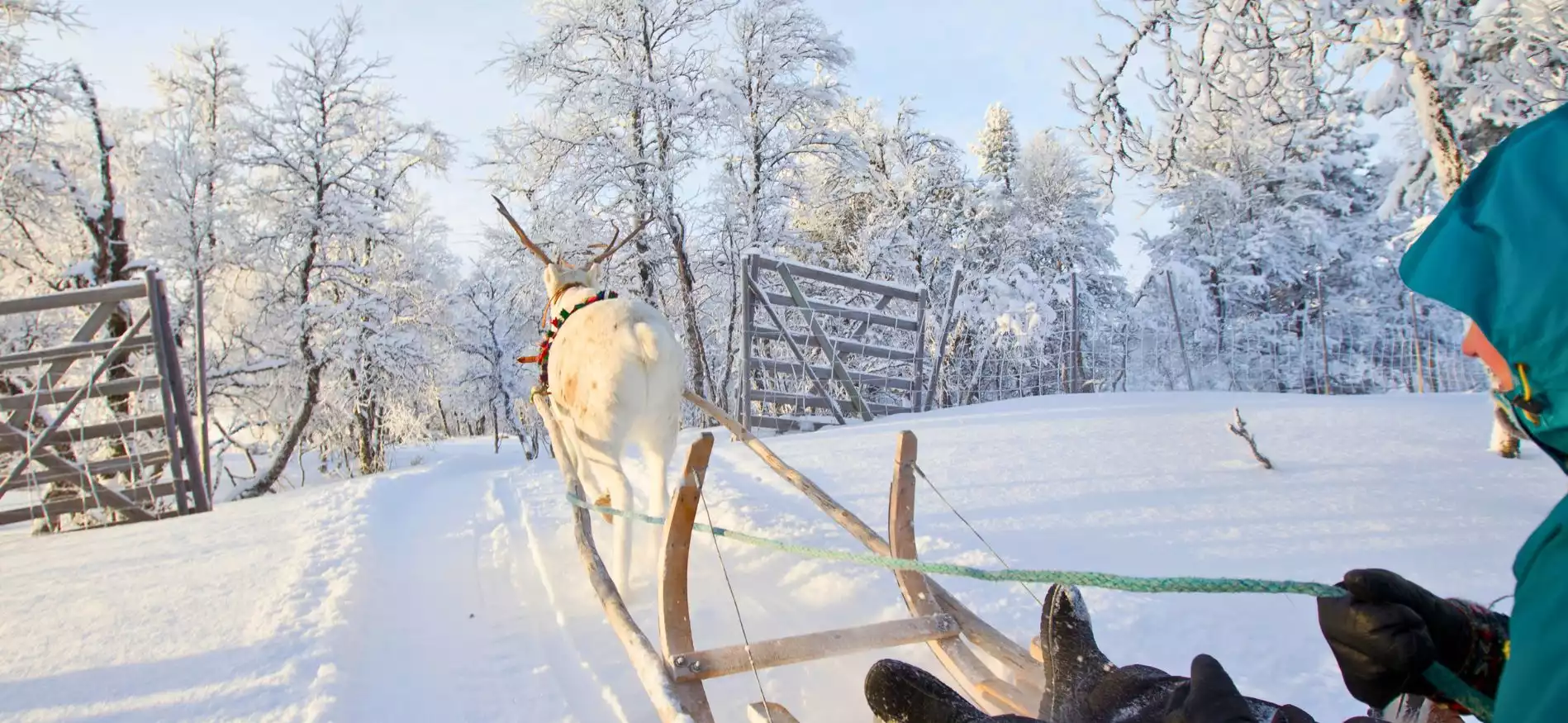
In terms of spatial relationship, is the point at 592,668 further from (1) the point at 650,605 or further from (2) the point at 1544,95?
(2) the point at 1544,95

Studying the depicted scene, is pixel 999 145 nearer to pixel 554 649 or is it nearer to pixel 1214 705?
pixel 554 649

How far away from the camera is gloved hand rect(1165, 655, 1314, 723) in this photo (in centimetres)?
124

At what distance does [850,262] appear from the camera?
75.0ft

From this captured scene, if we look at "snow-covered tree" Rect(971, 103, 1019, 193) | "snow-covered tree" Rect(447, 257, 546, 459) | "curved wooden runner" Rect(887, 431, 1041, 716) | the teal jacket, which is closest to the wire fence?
"curved wooden runner" Rect(887, 431, 1041, 716)

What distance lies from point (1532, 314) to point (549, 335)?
14.7ft

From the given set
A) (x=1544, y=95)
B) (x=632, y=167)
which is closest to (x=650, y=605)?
(x=1544, y=95)

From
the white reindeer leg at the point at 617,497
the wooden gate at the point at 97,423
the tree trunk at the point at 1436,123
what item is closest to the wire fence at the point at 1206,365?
the tree trunk at the point at 1436,123

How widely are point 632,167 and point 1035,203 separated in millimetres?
15967

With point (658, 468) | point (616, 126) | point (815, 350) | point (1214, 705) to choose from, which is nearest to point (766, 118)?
point (616, 126)

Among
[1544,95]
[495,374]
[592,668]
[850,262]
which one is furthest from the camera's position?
[495,374]

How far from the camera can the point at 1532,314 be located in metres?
0.79

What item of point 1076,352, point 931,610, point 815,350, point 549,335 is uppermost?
point 815,350

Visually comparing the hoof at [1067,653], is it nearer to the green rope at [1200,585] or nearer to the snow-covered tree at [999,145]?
the green rope at [1200,585]

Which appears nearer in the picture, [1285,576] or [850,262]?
[1285,576]
